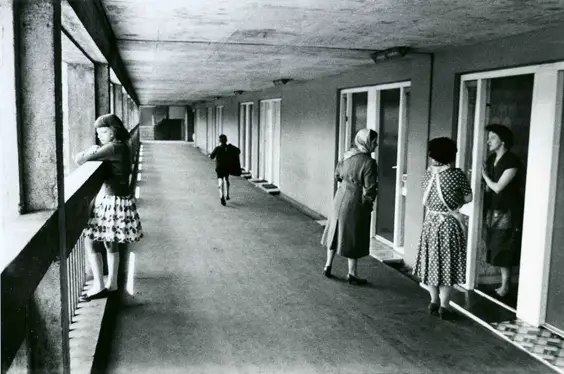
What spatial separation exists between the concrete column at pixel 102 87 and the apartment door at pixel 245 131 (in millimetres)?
9863

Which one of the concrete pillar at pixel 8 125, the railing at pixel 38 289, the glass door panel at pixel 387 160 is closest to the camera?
the railing at pixel 38 289

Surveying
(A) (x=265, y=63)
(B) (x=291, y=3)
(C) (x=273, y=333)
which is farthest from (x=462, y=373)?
(A) (x=265, y=63)

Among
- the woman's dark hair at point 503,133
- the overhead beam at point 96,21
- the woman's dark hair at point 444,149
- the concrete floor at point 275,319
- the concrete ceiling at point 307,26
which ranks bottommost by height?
the concrete floor at point 275,319

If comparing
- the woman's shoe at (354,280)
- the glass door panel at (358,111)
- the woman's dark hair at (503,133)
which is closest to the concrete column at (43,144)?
the woman's shoe at (354,280)

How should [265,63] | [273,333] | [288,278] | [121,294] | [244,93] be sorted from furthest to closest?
[244,93] → [265,63] → [288,278] → [121,294] → [273,333]

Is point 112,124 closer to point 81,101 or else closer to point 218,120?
point 81,101

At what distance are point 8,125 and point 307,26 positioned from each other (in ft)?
9.05

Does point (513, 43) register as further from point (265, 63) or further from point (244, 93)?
point (244, 93)

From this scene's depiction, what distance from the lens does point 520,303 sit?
193 inches

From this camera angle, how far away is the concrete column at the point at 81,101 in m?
5.86

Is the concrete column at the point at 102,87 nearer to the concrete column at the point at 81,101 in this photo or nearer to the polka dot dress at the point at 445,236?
the concrete column at the point at 81,101

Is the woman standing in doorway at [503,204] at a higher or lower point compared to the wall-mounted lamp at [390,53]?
lower

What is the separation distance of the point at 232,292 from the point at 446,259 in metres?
2.06

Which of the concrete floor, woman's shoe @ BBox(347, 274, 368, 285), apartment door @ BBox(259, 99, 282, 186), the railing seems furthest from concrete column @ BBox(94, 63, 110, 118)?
apartment door @ BBox(259, 99, 282, 186)
